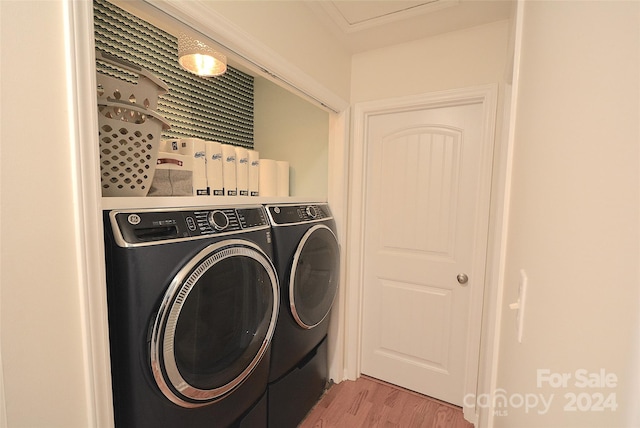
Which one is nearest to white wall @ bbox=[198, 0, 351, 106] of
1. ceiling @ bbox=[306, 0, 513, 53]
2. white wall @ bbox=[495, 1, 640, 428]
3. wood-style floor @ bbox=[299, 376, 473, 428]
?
ceiling @ bbox=[306, 0, 513, 53]

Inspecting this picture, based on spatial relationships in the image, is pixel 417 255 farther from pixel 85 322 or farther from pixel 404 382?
pixel 85 322

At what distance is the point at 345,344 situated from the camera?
214 cm

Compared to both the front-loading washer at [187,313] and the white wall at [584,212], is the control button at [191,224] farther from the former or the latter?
the white wall at [584,212]

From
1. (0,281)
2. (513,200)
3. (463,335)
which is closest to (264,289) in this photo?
(0,281)

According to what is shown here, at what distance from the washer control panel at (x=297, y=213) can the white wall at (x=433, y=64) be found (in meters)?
0.88

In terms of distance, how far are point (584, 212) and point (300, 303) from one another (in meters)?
1.31

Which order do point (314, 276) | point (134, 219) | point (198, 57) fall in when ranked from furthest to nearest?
point (314, 276) → point (198, 57) → point (134, 219)

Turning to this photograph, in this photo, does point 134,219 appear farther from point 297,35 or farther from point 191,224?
point 297,35

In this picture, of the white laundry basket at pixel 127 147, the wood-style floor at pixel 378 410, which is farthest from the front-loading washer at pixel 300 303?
the white laundry basket at pixel 127 147

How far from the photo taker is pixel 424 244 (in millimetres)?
1915

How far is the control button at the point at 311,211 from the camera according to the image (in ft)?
5.55

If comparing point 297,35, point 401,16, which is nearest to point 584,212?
point 297,35

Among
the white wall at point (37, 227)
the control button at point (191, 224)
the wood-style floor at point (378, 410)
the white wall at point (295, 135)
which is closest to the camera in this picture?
the white wall at point (37, 227)

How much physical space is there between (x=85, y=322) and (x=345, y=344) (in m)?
1.81
